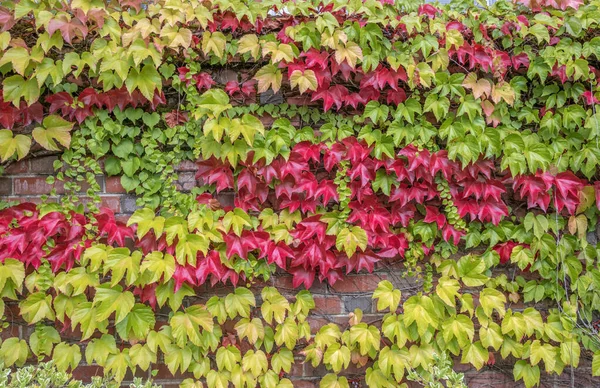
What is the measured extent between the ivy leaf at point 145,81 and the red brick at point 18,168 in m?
0.65

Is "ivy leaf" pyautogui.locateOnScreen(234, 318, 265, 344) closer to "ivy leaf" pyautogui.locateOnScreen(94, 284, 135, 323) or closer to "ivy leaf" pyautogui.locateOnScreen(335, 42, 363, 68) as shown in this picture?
"ivy leaf" pyautogui.locateOnScreen(94, 284, 135, 323)

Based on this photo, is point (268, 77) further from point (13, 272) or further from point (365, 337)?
point (13, 272)

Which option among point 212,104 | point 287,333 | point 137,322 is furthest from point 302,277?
point 212,104

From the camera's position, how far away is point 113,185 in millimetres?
2020

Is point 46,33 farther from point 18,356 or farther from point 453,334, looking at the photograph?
point 453,334

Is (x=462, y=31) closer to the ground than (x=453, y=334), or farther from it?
farther from it

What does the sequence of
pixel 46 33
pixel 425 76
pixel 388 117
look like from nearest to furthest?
pixel 46 33
pixel 425 76
pixel 388 117

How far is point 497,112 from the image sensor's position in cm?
202

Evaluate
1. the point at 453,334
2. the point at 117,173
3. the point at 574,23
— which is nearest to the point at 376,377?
the point at 453,334

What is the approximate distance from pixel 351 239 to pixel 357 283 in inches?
11.8

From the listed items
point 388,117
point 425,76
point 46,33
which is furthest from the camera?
point 388,117

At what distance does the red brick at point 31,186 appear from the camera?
6.59 feet

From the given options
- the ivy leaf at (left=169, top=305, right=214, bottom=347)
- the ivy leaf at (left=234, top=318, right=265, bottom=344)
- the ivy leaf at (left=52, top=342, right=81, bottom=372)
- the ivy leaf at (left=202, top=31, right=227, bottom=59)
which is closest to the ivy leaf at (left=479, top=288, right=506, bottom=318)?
the ivy leaf at (left=234, top=318, right=265, bottom=344)

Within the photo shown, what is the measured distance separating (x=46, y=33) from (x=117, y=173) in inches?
24.9
